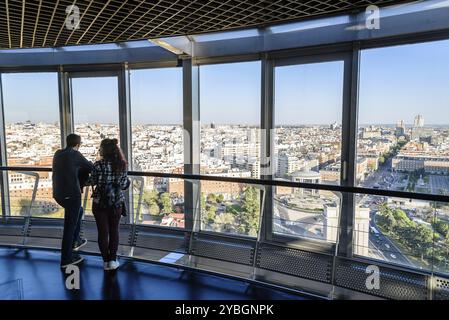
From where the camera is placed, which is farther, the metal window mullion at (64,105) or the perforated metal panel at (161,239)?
the metal window mullion at (64,105)

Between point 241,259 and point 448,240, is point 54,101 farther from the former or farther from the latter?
point 448,240

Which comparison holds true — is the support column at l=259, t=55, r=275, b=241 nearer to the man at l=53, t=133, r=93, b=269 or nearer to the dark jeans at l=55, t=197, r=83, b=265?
the man at l=53, t=133, r=93, b=269

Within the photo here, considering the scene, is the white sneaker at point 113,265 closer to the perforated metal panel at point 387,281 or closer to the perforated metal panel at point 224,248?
the perforated metal panel at point 224,248

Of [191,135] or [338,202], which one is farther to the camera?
[191,135]

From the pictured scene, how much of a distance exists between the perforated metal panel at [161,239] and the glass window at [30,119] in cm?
275

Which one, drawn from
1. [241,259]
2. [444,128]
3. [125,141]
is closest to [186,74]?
[125,141]

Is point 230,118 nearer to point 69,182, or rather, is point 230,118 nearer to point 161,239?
point 161,239

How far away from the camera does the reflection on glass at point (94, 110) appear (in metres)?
5.55

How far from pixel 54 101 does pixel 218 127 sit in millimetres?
2860

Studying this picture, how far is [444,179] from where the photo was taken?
352 cm

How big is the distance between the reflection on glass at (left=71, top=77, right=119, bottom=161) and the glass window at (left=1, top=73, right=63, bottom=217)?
35cm

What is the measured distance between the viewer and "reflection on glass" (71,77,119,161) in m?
5.55

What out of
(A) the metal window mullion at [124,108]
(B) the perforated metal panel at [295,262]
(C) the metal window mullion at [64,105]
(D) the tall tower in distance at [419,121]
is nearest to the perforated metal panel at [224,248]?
(B) the perforated metal panel at [295,262]
